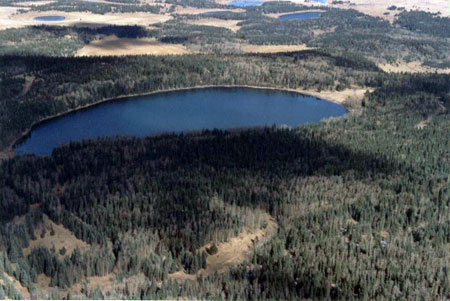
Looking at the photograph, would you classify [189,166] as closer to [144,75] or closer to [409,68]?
[144,75]

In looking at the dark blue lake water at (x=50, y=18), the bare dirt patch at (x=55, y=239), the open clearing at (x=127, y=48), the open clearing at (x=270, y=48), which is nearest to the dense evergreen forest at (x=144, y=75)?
the open clearing at (x=127, y=48)

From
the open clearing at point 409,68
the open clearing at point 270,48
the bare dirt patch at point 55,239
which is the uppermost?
the open clearing at point 270,48

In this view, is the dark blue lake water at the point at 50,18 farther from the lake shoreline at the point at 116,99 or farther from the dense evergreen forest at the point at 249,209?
the dense evergreen forest at the point at 249,209

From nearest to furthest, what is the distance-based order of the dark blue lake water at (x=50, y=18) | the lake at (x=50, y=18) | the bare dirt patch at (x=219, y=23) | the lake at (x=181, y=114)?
the lake at (x=181, y=114) → the bare dirt patch at (x=219, y=23) → the lake at (x=50, y=18) → the dark blue lake water at (x=50, y=18)

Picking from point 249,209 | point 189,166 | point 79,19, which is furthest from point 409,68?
point 79,19

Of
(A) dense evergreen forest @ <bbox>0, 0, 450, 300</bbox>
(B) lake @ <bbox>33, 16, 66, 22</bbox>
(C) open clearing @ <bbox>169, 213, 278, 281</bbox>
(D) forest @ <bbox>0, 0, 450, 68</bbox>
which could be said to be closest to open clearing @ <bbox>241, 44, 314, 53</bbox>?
(D) forest @ <bbox>0, 0, 450, 68</bbox>

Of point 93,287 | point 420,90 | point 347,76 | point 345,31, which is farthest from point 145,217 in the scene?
point 345,31

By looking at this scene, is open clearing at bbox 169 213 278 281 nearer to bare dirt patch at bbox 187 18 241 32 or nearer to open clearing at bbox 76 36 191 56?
open clearing at bbox 76 36 191 56
